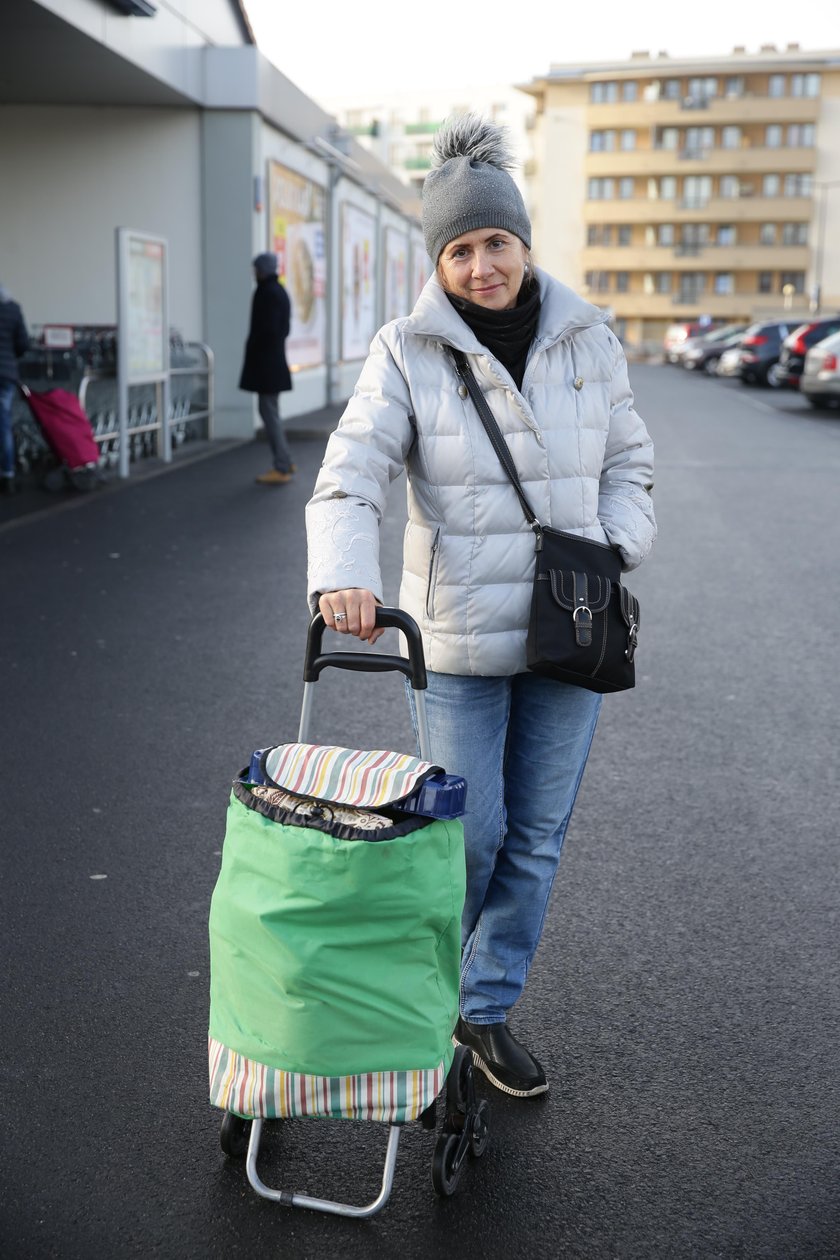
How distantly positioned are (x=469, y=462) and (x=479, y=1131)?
1.26 metres

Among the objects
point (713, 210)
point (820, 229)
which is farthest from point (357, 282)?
point (820, 229)

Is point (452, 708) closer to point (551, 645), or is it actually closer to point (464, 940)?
point (551, 645)

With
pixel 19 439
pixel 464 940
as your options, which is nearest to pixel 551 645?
pixel 464 940

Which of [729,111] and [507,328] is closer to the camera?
[507,328]

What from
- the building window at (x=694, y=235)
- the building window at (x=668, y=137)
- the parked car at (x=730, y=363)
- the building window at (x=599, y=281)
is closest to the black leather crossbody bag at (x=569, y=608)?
the parked car at (x=730, y=363)

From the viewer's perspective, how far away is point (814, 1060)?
3072mm

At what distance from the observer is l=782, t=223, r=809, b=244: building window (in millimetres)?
86938

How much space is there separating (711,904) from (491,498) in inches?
→ 67.2

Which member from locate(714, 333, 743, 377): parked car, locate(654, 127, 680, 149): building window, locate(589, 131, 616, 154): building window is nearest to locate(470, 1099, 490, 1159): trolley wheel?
locate(714, 333, 743, 377): parked car

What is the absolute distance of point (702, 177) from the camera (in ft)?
286

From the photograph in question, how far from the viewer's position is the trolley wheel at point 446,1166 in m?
2.52

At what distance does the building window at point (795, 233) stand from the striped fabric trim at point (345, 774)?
90605mm

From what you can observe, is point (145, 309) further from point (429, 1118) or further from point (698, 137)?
point (698, 137)

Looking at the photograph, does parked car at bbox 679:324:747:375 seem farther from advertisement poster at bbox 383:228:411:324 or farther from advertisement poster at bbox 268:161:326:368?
advertisement poster at bbox 268:161:326:368
